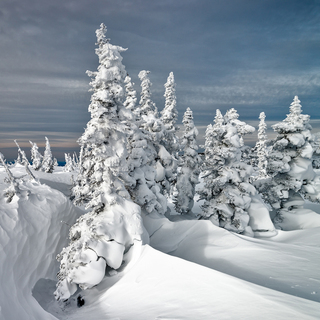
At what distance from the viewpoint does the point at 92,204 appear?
9.87 metres

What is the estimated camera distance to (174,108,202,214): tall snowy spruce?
2309 centimetres

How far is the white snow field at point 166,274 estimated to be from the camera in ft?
17.0

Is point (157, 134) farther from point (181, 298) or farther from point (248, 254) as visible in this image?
point (181, 298)

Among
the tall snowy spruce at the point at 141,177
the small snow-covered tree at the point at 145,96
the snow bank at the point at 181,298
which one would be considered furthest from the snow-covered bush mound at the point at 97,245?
the small snow-covered tree at the point at 145,96

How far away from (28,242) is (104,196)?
4403 mm

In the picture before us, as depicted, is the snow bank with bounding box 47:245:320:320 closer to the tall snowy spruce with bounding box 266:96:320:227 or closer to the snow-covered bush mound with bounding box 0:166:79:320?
the snow-covered bush mound with bounding box 0:166:79:320

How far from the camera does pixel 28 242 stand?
10.5 metres

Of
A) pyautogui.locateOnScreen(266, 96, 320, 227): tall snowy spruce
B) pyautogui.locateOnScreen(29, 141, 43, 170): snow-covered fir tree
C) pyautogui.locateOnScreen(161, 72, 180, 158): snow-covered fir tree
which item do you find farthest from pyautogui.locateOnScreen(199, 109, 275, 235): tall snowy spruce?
pyautogui.locateOnScreen(29, 141, 43, 170): snow-covered fir tree

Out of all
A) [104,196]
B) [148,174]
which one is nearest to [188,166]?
[148,174]

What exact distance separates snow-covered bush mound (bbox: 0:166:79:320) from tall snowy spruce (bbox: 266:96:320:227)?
1690cm

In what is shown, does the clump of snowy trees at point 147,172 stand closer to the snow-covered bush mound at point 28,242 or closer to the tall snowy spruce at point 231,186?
the tall snowy spruce at point 231,186

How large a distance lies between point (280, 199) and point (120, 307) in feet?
59.2

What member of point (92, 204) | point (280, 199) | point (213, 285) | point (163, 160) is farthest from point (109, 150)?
point (280, 199)

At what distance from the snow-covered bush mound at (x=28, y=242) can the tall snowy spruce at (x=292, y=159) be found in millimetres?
16903
